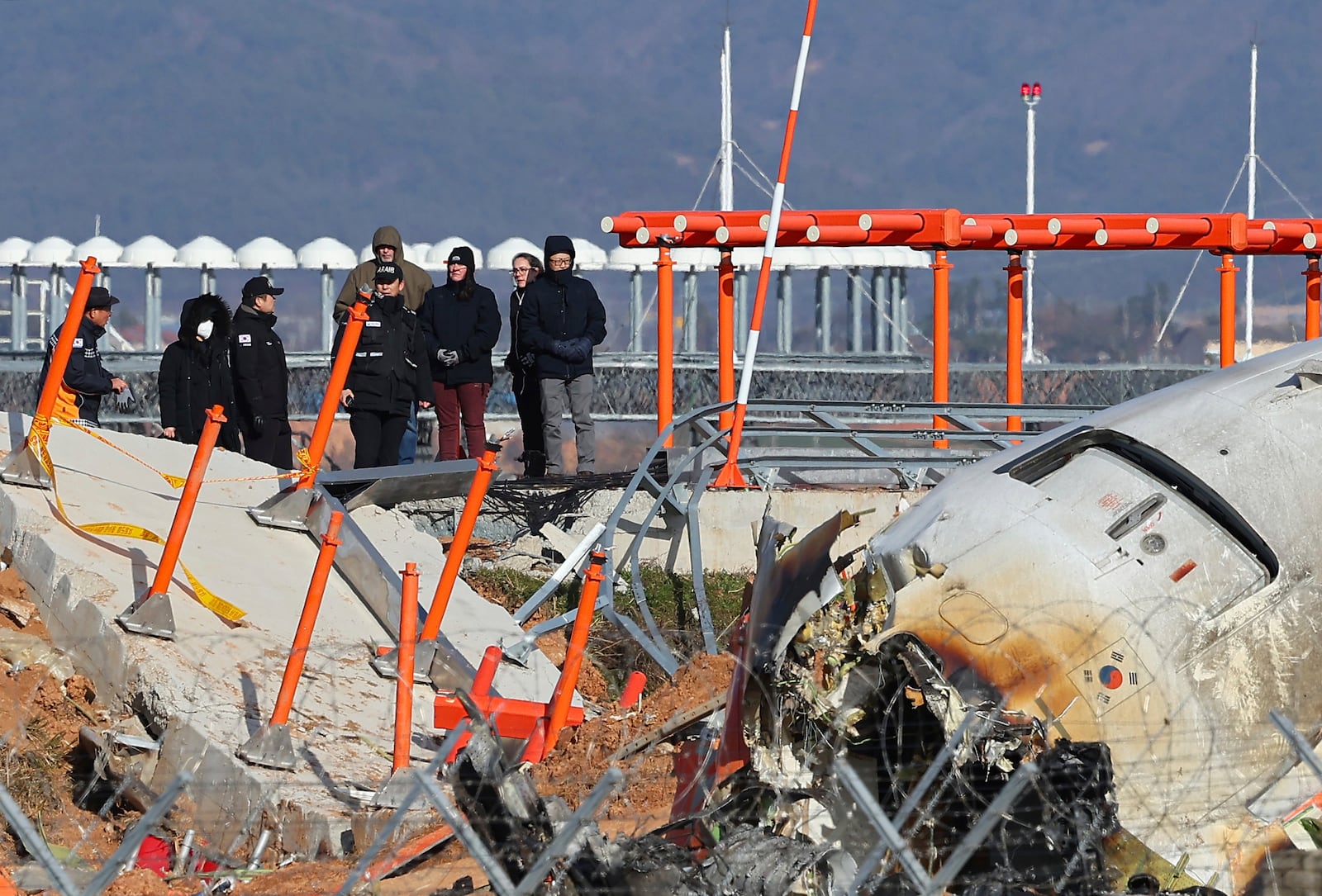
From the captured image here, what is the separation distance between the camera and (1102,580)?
619 centimetres

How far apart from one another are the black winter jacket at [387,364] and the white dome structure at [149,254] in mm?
23336

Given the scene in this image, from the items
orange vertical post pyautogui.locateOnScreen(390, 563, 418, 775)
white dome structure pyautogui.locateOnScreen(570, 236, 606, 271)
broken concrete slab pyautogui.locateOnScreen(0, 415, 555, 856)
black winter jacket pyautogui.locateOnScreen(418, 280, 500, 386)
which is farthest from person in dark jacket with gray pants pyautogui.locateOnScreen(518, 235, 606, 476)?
white dome structure pyautogui.locateOnScreen(570, 236, 606, 271)

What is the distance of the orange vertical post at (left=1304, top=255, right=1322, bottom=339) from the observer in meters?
14.2

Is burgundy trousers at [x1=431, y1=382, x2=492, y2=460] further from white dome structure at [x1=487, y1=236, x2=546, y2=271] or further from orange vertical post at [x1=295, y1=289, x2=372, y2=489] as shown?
white dome structure at [x1=487, y1=236, x2=546, y2=271]

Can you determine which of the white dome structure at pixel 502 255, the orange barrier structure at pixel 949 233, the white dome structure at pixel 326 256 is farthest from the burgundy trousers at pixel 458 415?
the white dome structure at pixel 502 255

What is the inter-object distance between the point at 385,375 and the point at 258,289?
1074mm

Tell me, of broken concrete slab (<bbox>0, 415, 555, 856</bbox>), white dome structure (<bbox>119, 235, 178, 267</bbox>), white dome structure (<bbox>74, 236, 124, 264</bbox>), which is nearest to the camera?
broken concrete slab (<bbox>0, 415, 555, 856</bbox>)

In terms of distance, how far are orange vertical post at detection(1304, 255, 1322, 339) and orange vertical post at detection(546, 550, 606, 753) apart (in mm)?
8256

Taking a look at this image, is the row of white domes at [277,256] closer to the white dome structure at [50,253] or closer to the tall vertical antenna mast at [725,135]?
the white dome structure at [50,253]

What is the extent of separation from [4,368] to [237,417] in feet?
38.2

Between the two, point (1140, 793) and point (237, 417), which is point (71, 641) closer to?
point (237, 417)

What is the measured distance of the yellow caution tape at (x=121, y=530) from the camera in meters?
9.25

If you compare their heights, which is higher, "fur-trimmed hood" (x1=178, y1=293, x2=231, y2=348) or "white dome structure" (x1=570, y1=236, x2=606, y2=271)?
"white dome structure" (x1=570, y1=236, x2=606, y2=271)

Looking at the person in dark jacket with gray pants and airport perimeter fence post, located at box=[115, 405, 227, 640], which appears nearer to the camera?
airport perimeter fence post, located at box=[115, 405, 227, 640]
